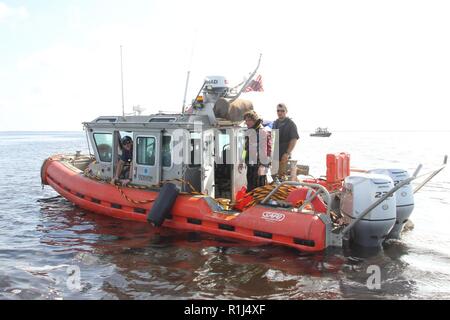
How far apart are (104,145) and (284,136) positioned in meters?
3.93

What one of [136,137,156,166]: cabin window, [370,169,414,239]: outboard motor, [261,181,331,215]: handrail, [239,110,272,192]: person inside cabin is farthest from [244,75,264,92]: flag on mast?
[370,169,414,239]: outboard motor

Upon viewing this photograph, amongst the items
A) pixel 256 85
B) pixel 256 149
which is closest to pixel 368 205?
pixel 256 149

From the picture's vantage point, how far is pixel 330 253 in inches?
243

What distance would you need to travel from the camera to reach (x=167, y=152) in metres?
7.78

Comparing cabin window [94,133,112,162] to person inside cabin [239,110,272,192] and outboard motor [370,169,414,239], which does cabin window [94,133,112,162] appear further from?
outboard motor [370,169,414,239]

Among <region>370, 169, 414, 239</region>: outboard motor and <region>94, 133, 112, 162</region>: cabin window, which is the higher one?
<region>94, 133, 112, 162</region>: cabin window

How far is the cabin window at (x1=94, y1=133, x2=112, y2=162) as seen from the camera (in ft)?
29.0

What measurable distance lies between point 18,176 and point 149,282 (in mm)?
15145

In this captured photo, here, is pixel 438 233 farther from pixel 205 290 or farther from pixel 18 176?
pixel 18 176

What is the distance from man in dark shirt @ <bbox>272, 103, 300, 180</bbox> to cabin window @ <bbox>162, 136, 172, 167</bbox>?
6.38 feet

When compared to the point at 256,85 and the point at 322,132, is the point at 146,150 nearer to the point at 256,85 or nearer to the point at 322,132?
the point at 256,85
